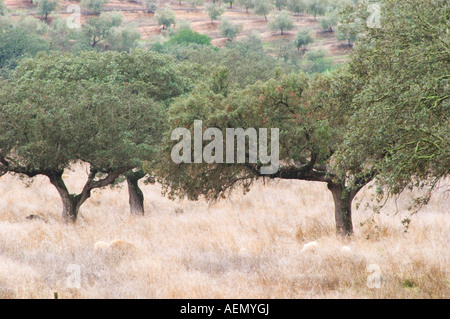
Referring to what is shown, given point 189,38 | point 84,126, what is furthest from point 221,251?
point 189,38

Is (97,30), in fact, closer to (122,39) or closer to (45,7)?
(122,39)

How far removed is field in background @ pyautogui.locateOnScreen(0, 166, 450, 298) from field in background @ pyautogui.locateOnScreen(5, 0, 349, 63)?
9216 centimetres

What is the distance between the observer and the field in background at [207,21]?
128012 millimetres

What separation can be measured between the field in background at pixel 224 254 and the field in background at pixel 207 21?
302ft

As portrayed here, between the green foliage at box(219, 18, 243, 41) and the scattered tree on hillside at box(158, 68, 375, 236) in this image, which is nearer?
the scattered tree on hillside at box(158, 68, 375, 236)

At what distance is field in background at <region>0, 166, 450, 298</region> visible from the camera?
13914 mm

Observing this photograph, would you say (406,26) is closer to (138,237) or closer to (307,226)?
(307,226)

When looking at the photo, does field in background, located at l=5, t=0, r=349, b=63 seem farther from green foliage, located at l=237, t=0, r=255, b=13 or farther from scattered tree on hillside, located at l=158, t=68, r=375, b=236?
scattered tree on hillside, located at l=158, t=68, r=375, b=236

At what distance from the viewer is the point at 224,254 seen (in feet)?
62.2

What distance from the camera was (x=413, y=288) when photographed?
1377 centimetres

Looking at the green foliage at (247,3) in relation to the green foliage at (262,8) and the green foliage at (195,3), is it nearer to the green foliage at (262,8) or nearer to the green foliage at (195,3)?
the green foliage at (262,8)

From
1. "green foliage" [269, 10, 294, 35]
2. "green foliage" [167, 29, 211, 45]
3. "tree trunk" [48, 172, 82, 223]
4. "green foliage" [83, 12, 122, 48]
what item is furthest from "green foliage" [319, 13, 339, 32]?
"tree trunk" [48, 172, 82, 223]

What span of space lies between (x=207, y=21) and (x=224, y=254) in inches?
5422

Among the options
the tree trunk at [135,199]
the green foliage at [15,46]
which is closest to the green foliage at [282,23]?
the green foliage at [15,46]
